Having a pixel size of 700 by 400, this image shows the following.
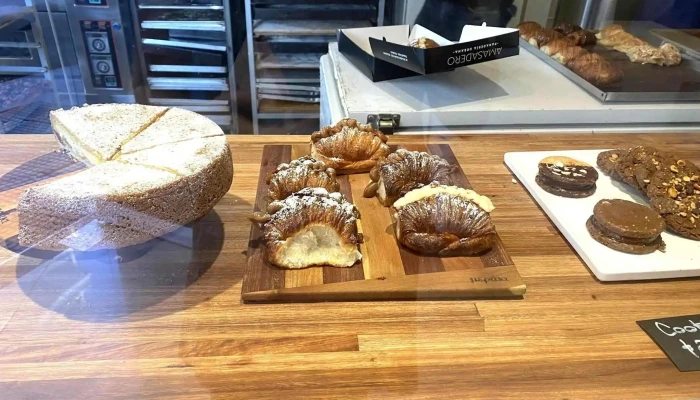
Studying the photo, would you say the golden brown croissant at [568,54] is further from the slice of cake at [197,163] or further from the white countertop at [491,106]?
the slice of cake at [197,163]

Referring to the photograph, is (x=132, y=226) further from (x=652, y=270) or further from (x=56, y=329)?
(x=652, y=270)

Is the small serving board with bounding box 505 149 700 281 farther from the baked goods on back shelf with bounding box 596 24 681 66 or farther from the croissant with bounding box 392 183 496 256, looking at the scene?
the baked goods on back shelf with bounding box 596 24 681 66

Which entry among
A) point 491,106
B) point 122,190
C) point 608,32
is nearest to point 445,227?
point 122,190

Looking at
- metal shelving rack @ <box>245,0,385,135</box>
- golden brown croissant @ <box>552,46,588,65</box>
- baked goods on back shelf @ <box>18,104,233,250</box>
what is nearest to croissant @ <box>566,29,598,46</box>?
golden brown croissant @ <box>552,46,588,65</box>

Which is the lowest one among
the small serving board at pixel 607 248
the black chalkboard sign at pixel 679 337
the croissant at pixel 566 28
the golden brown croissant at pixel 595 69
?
the black chalkboard sign at pixel 679 337

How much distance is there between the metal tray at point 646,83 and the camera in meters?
1.75

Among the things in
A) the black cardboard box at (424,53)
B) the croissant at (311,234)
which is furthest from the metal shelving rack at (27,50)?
the black cardboard box at (424,53)

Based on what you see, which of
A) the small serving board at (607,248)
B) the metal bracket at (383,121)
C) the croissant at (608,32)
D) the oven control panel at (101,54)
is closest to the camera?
the small serving board at (607,248)

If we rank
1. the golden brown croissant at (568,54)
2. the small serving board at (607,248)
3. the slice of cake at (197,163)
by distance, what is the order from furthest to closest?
1. the golden brown croissant at (568,54)
2. the small serving board at (607,248)
3. the slice of cake at (197,163)

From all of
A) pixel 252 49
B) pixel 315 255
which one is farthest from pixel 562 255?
pixel 252 49

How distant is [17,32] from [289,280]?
1.04 meters

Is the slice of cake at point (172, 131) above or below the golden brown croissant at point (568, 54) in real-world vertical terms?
above

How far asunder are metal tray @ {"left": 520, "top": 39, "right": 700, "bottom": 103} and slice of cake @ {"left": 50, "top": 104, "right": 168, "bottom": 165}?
Answer: 4.81 ft

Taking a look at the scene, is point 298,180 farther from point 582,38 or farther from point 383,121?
point 582,38
